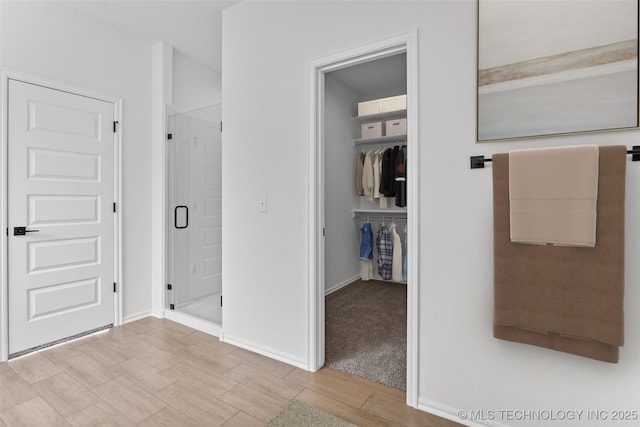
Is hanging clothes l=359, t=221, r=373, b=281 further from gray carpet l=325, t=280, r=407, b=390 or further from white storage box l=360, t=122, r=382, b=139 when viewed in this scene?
white storage box l=360, t=122, r=382, b=139

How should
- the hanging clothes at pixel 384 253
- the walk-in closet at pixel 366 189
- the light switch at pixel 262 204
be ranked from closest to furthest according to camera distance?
the light switch at pixel 262 204
the walk-in closet at pixel 366 189
the hanging clothes at pixel 384 253

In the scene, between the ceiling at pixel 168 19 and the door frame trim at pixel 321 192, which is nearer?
the door frame trim at pixel 321 192

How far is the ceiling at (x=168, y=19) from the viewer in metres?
2.61

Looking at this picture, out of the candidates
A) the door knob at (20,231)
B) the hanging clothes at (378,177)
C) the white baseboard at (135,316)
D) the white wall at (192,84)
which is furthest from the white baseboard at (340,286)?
the door knob at (20,231)

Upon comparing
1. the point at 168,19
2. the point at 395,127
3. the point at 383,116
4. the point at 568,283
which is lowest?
the point at 568,283

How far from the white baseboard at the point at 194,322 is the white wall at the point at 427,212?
240 mm

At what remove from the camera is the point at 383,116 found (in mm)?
4254

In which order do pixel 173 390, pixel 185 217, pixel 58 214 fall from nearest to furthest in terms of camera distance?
pixel 173 390, pixel 58 214, pixel 185 217

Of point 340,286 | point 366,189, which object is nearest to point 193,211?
point 340,286

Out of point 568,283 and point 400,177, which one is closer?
point 568,283

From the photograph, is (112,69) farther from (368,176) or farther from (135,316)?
(368,176)

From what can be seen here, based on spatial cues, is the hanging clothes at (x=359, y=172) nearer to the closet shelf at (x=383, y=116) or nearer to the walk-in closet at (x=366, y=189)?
the walk-in closet at (x=366, y=189)

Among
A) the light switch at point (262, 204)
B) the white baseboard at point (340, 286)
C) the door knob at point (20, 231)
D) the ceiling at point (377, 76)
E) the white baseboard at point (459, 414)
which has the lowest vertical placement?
the white baseboard at point (459, 414)

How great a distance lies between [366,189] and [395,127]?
89 cm
